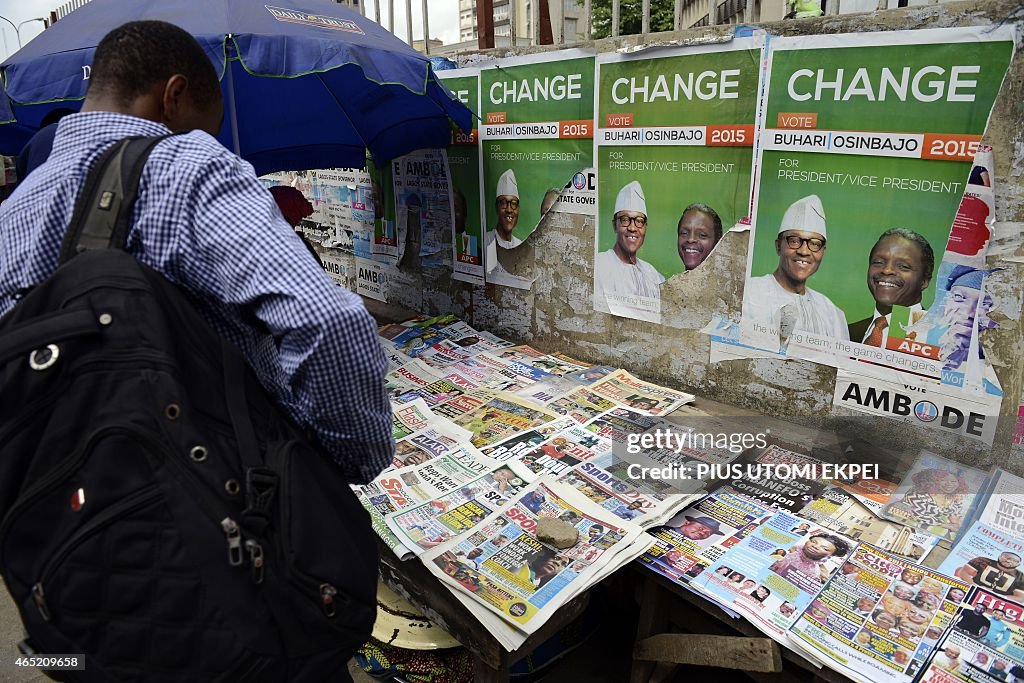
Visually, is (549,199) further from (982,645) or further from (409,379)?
(982,645)

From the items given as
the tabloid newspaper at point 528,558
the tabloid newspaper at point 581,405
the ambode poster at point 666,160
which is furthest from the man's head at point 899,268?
the tabloid newspaper at point 528,558

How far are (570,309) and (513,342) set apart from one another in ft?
1.69

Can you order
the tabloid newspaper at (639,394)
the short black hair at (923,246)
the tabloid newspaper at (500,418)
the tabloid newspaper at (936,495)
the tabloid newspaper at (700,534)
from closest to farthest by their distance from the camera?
the tabloid newspaper at (700,534), the tabloid newspaper at (936,495), the short black hair at (923,246), the tabloid newspaper at (500,418), the tabloid newspaper at (639,394)

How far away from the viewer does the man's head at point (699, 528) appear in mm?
2148

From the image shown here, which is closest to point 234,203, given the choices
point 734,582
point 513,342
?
point 734,582

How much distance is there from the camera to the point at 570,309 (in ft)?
11.5

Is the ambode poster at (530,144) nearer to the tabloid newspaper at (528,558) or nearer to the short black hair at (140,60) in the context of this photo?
the tabloid newspaper at (528,558)

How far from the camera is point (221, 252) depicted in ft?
3.47

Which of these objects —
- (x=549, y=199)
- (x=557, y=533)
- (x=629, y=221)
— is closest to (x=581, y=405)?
(x=629, y=221)

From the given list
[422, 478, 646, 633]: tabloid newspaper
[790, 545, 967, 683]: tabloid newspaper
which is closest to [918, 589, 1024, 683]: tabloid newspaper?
[790, 545, 967, 683]: tabloid newspaper

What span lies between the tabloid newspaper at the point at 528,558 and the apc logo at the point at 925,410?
1.17 m

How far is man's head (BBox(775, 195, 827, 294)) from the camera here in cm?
252

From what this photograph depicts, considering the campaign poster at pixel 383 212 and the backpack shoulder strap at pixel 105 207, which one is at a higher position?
the backpack shoulder strap at pixel 105 207

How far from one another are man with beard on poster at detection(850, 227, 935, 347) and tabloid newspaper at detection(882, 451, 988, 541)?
481mm
